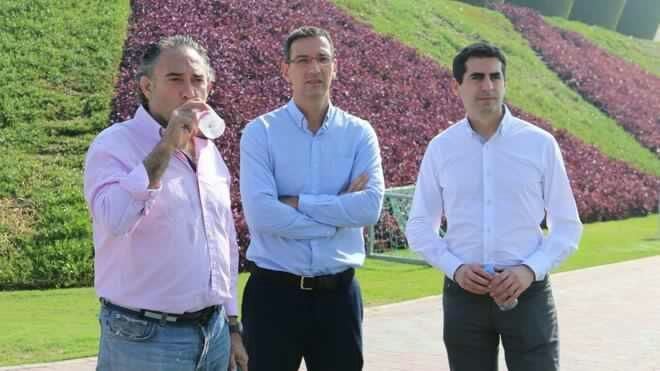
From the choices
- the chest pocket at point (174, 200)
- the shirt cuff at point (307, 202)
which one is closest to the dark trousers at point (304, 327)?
the shirt cuff at point (307, 202)

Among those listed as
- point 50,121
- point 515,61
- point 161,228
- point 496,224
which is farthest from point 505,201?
point 515,61

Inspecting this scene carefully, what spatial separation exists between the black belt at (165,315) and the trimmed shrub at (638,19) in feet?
127

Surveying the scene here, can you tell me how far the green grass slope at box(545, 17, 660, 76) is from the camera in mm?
32250

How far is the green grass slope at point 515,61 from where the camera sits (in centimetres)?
2259

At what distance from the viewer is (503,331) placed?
445 centimetres

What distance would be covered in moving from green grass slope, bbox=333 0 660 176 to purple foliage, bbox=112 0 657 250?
1.19 meters

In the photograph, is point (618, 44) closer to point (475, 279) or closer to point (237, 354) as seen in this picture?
point (475, 279)

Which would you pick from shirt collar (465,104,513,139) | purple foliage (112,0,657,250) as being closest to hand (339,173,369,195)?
shirt collar (465,104,513,139)

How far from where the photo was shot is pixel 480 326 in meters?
4.46

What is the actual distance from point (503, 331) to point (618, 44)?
30.8 metres

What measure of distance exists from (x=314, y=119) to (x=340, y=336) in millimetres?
977

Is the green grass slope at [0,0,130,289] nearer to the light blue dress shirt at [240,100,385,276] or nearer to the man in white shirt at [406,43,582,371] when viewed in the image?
the light blue dress shirt at [240,100,385,276]

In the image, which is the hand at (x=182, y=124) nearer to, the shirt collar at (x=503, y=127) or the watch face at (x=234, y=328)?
the watch face at (x=234, y=328)

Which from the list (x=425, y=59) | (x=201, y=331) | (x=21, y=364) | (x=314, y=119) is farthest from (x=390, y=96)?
(x=201, y=331)
